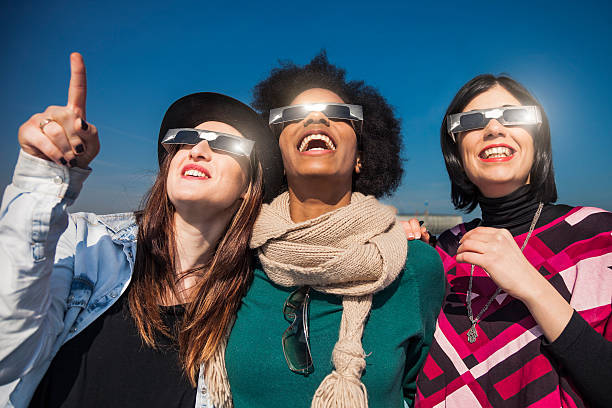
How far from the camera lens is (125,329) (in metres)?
2.08

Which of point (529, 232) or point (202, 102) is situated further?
point (202, 102)

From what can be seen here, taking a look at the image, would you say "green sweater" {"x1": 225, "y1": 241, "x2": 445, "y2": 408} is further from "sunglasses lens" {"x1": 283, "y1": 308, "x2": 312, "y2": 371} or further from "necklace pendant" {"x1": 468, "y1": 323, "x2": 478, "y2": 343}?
"necklace pendant" {"x1": 468, "y1": 323, "x2": 478, "y2": 343}

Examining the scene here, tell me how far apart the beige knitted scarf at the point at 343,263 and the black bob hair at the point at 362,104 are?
0.93m

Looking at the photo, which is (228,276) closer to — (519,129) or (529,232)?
(529,232)

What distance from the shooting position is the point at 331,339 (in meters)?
2.11

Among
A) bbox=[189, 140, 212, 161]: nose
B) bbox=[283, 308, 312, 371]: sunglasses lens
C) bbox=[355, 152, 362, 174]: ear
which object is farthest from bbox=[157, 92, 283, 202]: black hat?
bbox=[283, 308, 312, 371]: sunglasses lens

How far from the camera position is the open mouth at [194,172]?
7.59 ft

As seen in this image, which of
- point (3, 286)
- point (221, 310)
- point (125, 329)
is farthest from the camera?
point (221, 310)

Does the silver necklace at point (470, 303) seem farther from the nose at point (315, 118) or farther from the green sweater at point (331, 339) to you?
the nose at point (315, 118)

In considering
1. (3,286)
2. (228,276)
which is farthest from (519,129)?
(3,286)

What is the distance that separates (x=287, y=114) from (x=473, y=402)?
230 centimetres

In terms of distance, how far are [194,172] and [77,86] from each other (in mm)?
876

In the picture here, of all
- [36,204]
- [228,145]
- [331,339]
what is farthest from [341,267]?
[36,204]

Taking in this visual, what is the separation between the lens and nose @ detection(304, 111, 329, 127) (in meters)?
2.55
